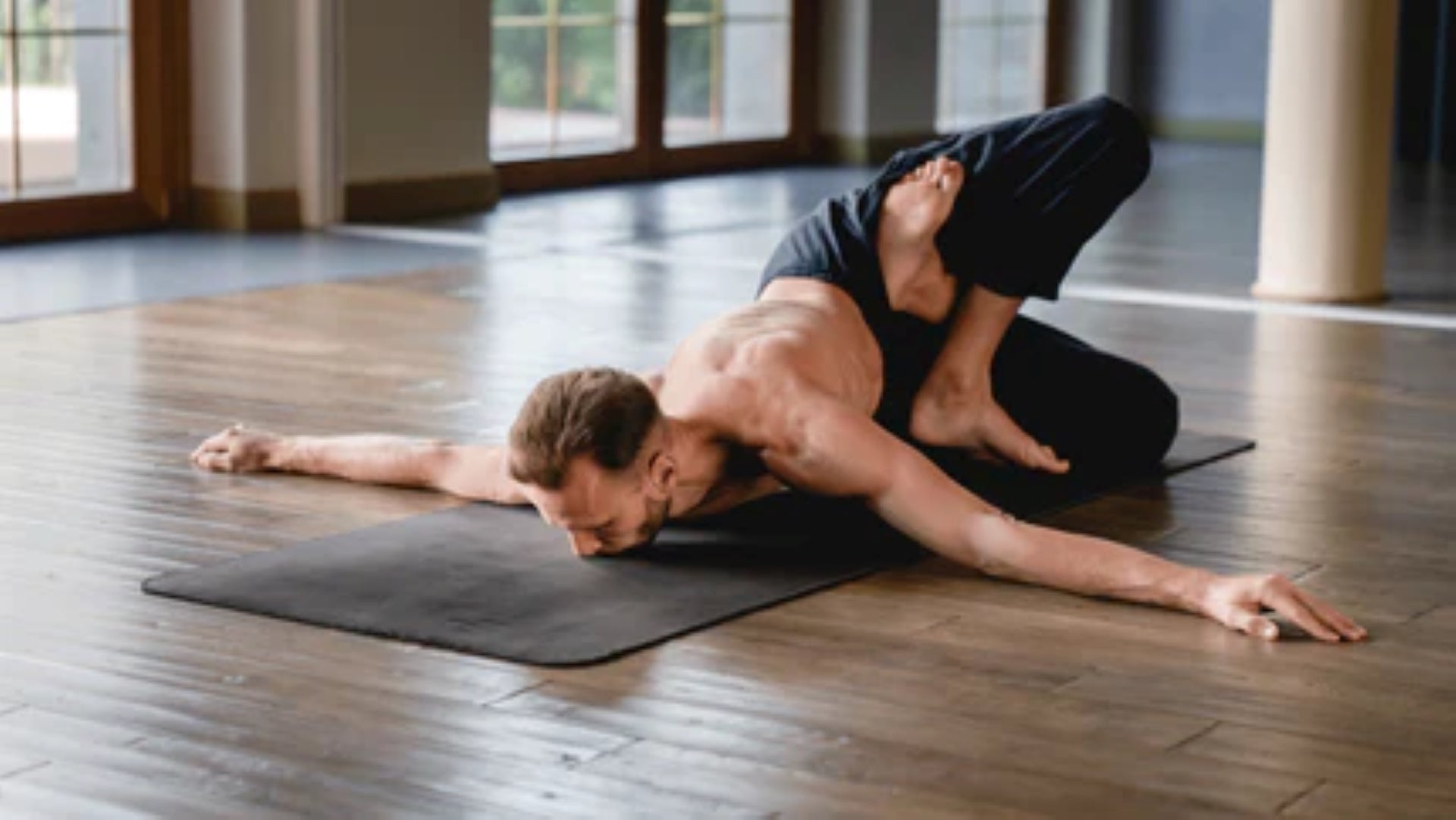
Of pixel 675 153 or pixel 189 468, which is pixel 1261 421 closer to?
pixel 189 468

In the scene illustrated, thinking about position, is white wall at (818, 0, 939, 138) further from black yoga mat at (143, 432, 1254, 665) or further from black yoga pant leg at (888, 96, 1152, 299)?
black yoga mat at (143, 432, 1254, 665)

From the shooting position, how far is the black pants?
12.4 ft

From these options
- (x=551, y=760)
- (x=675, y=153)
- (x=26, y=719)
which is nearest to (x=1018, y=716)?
(x=551, y=760)

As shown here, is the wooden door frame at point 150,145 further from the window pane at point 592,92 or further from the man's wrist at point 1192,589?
the man's wrist at point 1192,589

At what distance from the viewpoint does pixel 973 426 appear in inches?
148

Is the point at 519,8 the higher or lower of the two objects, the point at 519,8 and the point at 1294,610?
the higher

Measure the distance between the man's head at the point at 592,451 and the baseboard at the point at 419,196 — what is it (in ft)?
15.0

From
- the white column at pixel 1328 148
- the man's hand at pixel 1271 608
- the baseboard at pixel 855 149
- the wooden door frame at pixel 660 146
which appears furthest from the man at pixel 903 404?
the baseboard at pixel 855 149

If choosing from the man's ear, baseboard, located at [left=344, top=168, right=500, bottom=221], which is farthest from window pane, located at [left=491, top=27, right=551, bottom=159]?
the man's ear

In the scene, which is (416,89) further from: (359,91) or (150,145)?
(150,145)

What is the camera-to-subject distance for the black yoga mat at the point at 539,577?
294 cm

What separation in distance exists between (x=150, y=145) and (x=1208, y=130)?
623 cm

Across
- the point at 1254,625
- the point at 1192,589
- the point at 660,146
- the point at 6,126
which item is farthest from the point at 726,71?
the point at 1254,625

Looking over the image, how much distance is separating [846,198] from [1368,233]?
2595 mm
